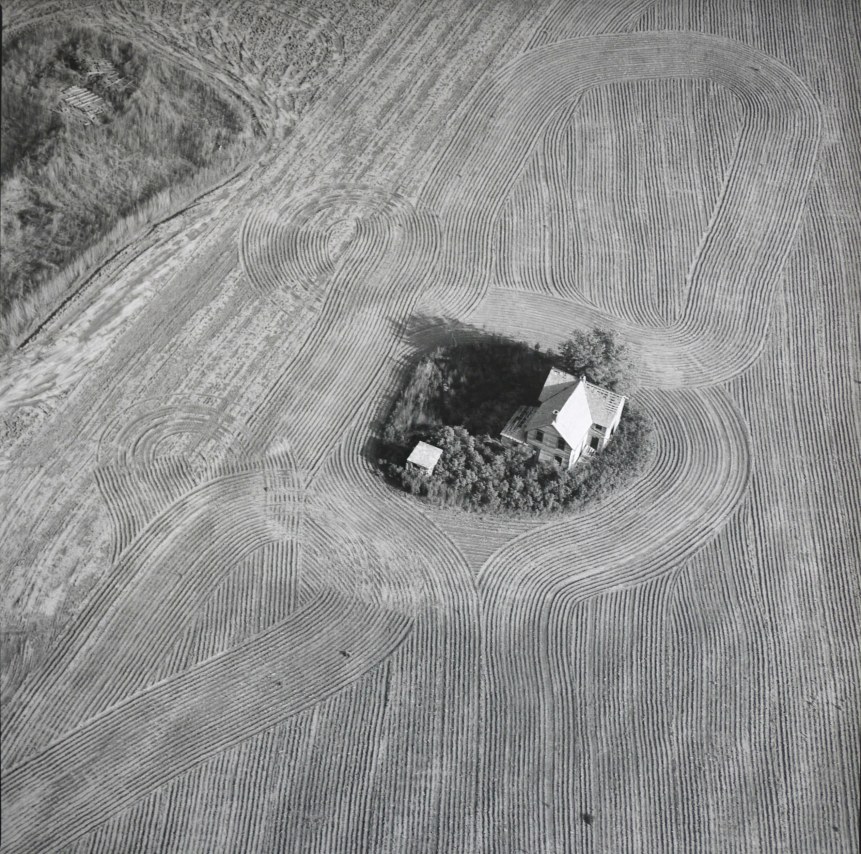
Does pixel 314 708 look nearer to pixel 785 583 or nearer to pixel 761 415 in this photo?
pixel 785 583

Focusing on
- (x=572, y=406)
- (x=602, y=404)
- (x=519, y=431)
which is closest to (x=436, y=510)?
(x=519, y=431)

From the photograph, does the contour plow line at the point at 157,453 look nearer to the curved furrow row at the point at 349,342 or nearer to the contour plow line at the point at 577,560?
the curved furrow row at the point at 349,342

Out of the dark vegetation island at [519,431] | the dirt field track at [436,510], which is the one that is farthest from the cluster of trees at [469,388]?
the dirt field track at [436,510]

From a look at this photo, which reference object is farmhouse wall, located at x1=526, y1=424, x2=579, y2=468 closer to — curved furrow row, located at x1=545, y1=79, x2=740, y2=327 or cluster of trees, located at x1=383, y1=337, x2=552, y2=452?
cluster of trees, located at x1=383, y1=337, x2=552, y2=452

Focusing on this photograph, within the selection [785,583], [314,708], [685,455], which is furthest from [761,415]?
[314,708]

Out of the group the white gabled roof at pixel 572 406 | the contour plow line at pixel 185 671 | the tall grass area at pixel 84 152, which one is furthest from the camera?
the tall grass area at pixel 84 152

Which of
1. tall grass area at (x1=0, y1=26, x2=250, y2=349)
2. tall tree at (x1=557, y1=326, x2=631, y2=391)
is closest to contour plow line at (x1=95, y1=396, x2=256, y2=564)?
tall grass area at (x1=0, y1=26, x2=250, y2=349)
